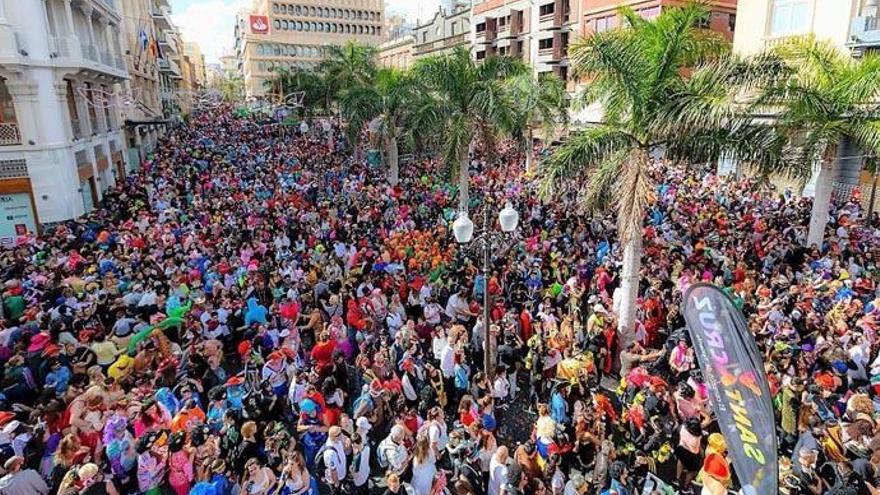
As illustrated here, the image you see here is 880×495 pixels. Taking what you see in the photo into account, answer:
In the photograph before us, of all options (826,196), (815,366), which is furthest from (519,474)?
(826,196)

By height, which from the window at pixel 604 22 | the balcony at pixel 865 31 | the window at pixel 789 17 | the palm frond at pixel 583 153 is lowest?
the palm frond at pixel 583 153

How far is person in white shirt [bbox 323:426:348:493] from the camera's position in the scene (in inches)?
254

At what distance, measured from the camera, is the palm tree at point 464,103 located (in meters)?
16.8

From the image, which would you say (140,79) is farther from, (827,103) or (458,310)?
(827,103)

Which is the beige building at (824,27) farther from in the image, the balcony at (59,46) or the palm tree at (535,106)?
the balcony at (59,46)

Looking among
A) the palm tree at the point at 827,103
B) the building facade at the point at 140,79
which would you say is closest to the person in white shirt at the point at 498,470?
the palm tree at the point at 827,103

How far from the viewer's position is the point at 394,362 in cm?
876

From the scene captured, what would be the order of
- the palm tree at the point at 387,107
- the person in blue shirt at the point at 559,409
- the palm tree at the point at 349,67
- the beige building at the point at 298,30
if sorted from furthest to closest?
the beige building at the point at 298,30 → the palm tree at the point at 349,67 → the palm tree at the point at 387,107 → the person in blue shirt at the point at 559,409

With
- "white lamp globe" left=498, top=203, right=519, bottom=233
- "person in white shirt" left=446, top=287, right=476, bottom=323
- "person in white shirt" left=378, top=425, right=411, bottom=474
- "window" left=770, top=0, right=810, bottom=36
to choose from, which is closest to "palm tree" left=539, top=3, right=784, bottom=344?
"white lamp globe" left=498, top=203, right=519, bottom=233

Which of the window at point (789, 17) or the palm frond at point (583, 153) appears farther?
the window at point (789, 17)

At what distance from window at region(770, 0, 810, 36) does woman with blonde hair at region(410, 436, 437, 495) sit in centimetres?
2206

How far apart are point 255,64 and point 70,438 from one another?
9294cm

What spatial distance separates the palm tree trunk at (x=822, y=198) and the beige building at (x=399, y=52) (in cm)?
5791

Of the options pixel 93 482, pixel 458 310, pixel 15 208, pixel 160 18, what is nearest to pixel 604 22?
pixel 458 310
